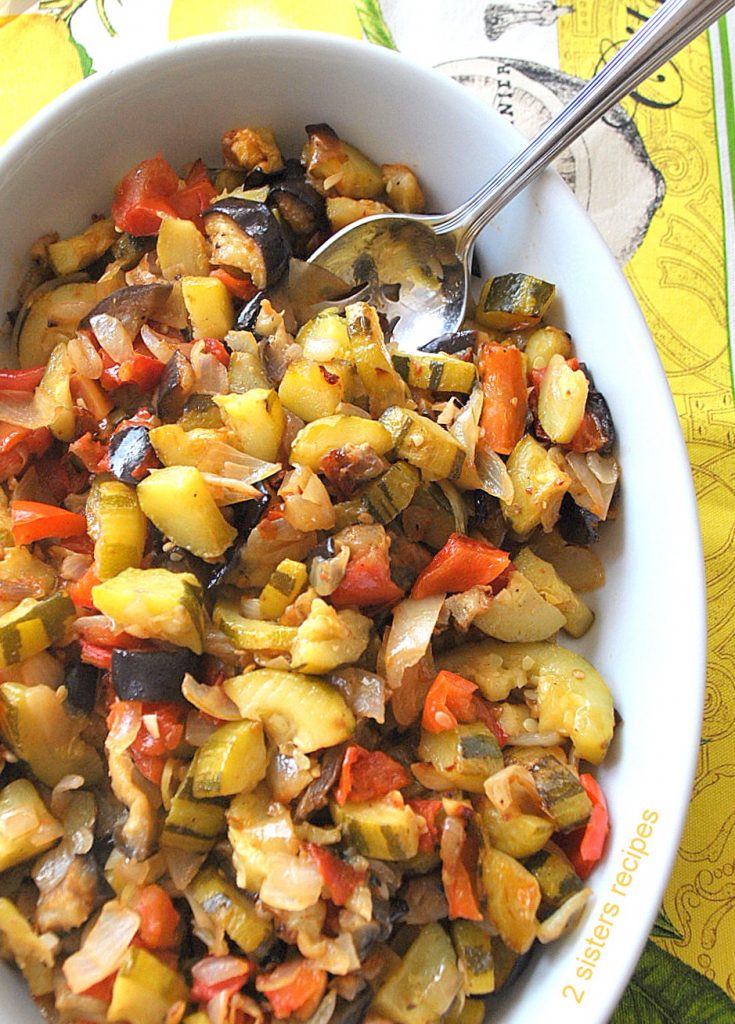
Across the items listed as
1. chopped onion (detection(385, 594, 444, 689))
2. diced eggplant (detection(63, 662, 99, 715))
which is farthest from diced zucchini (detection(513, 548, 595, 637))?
diced eggplant (detection(63, 662, 99, 715))

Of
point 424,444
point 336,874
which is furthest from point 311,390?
point 336,874

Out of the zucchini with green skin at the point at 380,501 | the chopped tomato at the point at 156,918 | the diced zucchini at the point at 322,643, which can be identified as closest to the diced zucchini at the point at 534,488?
the zucchini with green skin at the point at 380,501

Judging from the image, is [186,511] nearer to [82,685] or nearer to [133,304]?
[82,685]

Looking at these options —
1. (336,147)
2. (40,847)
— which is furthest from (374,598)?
(336,147)

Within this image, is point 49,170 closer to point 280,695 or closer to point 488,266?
point 488,266

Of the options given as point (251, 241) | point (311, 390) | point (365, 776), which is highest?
point (251, 241)

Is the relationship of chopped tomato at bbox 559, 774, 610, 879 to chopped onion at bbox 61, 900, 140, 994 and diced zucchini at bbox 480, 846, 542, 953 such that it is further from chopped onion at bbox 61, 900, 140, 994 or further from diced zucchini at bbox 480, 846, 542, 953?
chopped onion at bbox 61, 900, 140, 994
